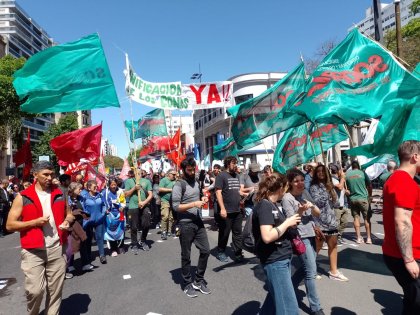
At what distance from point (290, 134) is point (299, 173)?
16.5ft

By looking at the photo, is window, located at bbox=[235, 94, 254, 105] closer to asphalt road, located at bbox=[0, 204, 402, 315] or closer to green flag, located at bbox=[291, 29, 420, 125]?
asphalt road, located at bbox=[0, 204, 402, 315]

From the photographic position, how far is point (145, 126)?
20.9 m

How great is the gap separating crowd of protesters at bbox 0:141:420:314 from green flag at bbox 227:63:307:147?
825 millimetres

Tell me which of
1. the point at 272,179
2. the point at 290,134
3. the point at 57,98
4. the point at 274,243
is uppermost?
the point at 57,98

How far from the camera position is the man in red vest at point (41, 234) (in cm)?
368

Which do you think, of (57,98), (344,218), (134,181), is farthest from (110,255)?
(344,218)

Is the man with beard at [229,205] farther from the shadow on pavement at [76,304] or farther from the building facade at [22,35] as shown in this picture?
the building facade at [22,35]

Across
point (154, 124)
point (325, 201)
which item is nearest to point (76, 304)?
point (325, 201)

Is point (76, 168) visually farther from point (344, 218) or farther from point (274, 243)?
point (274, 243)

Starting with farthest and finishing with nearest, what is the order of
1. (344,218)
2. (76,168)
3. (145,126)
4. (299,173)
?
(145,126), (76,168), (344,218), (299,173)

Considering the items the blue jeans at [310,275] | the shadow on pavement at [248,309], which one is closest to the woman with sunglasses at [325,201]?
the blue jeans at [310,275]

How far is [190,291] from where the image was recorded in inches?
200

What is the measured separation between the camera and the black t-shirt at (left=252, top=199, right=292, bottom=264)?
3241 millimetres

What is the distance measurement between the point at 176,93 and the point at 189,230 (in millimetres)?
6198
